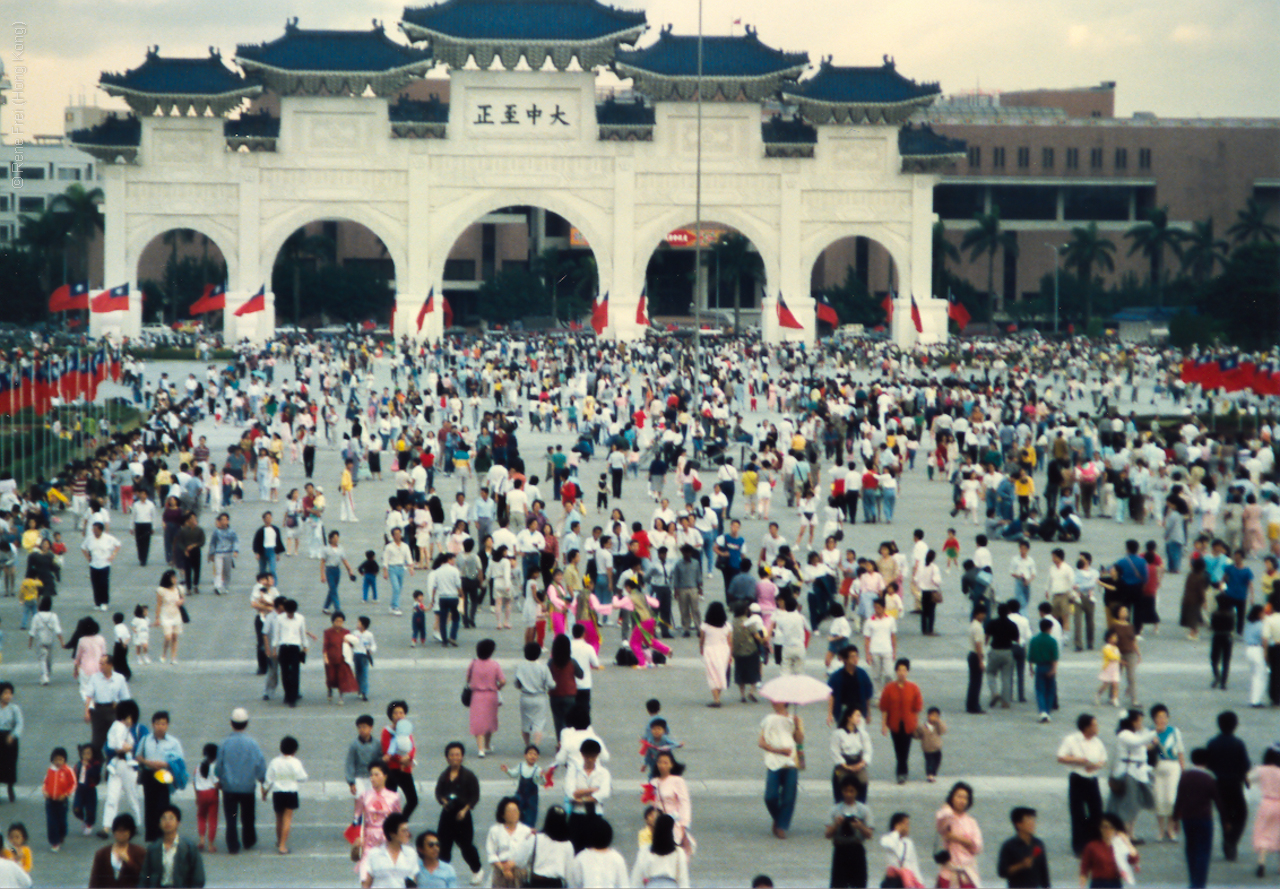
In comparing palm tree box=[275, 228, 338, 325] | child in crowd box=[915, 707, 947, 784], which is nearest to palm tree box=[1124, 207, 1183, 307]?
palm tree box=[275, 228, 338, 325]

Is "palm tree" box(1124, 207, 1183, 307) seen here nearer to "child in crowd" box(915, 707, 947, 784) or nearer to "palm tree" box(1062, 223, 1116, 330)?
"palm tree" box(1062, 223, 1116, 330)

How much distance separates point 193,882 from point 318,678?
7.29m

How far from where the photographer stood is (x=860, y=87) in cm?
6694

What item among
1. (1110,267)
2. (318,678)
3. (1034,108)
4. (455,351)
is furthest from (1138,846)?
(1034,108)

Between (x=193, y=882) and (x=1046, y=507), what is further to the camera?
(x=1046, y=507)

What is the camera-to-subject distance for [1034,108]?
103 m

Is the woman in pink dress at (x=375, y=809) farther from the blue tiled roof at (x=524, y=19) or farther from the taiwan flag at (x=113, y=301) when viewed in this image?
the blue tiled roof at (x=524, y=19)

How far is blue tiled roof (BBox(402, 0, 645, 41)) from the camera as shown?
64.6 m

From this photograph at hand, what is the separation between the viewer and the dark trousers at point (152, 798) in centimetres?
1194

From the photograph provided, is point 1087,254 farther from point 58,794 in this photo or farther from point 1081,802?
point 58,794

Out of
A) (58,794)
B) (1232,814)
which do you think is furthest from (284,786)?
(1232,814)

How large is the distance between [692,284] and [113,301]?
50.6 metres

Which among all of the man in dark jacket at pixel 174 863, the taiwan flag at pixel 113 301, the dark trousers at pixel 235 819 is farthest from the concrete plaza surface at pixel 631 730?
the taiwan flag at pixel 113 301

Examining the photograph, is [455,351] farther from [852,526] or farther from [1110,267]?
[1110,267]
